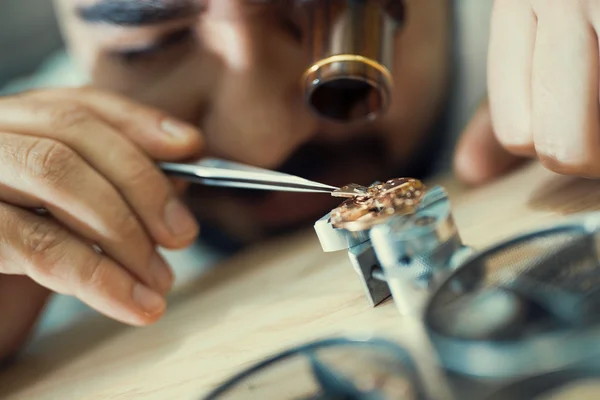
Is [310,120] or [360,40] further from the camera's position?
[310,120]

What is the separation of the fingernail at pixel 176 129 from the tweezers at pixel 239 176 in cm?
3

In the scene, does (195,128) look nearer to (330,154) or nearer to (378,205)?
(330,154)

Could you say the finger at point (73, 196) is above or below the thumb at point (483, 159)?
above

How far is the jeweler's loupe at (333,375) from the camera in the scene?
12.7 inches

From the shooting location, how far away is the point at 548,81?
0.44m

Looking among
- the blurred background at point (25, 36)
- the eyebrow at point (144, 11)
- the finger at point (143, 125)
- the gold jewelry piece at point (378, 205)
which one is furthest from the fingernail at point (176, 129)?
the blurred background at point (25, 36)

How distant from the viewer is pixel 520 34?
0.49 meters

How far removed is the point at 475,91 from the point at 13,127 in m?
0.70

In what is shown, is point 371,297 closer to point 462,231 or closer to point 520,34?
point 462,231

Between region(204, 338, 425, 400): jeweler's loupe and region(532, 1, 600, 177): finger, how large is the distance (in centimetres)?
19

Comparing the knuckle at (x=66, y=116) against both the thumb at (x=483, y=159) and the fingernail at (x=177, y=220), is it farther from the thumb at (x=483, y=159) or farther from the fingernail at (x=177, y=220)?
the thumb at (x=483, y=159)

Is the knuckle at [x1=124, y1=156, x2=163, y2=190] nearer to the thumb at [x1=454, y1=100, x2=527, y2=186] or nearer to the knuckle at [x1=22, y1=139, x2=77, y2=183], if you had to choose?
the knuckle at [x1=22, y1=139, x2=77, y2=183]

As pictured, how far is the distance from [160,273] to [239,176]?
13cm

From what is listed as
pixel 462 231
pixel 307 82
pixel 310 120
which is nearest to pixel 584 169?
pixel 462 231
